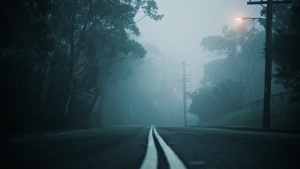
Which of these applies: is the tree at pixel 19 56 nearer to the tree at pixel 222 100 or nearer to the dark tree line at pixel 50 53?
the dark tree line at pixel 50 53

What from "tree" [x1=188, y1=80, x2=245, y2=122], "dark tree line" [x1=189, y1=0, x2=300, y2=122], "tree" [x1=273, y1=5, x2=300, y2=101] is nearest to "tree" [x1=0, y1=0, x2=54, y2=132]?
"tree" [x1=273, y1=5, x2=300, y2=101]

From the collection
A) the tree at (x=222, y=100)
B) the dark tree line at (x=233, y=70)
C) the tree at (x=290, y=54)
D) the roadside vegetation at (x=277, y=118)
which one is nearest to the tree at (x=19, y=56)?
the tree at (x=290, y=54)

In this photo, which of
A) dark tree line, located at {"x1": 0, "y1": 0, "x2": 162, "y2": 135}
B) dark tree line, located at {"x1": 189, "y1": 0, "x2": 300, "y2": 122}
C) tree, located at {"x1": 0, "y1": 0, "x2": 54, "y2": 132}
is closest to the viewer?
tree, located at {"x1": 0, "y1": 0, "x2": 54, "y2": 132}

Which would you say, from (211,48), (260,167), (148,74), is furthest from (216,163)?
(148,74)

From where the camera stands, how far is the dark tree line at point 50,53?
1345cm

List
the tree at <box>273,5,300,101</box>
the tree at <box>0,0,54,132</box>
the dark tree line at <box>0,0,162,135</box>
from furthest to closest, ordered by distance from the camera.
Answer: the tree at <box>273,5,300,101</box>, the dark tree line at <box>0,0,162,135</box>, the tree at <box>0,0,54,132</box>

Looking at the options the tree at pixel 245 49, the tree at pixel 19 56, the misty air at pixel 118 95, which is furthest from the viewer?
the tree at pixel 245 49

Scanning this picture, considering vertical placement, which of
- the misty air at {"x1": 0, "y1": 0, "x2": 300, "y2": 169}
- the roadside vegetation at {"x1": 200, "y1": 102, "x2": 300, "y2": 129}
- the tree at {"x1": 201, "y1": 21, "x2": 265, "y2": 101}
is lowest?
the roadside vegetation at {"x1": 200, "y1": 102, "x2": 300, "y2": 129}

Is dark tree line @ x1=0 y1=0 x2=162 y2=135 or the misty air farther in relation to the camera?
dark tree line @ x1=0 y1=0 x2=162 y2=135

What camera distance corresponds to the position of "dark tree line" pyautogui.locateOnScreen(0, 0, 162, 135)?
44.1 feet

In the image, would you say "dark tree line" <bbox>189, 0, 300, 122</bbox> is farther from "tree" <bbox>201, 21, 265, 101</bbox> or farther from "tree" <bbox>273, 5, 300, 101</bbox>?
"tree" <bbox>273, 5, 300, 101</bbox>

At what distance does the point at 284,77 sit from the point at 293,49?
166 centimetres

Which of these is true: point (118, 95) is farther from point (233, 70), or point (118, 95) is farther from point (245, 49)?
point (245, 49)

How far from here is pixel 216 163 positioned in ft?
9.42
